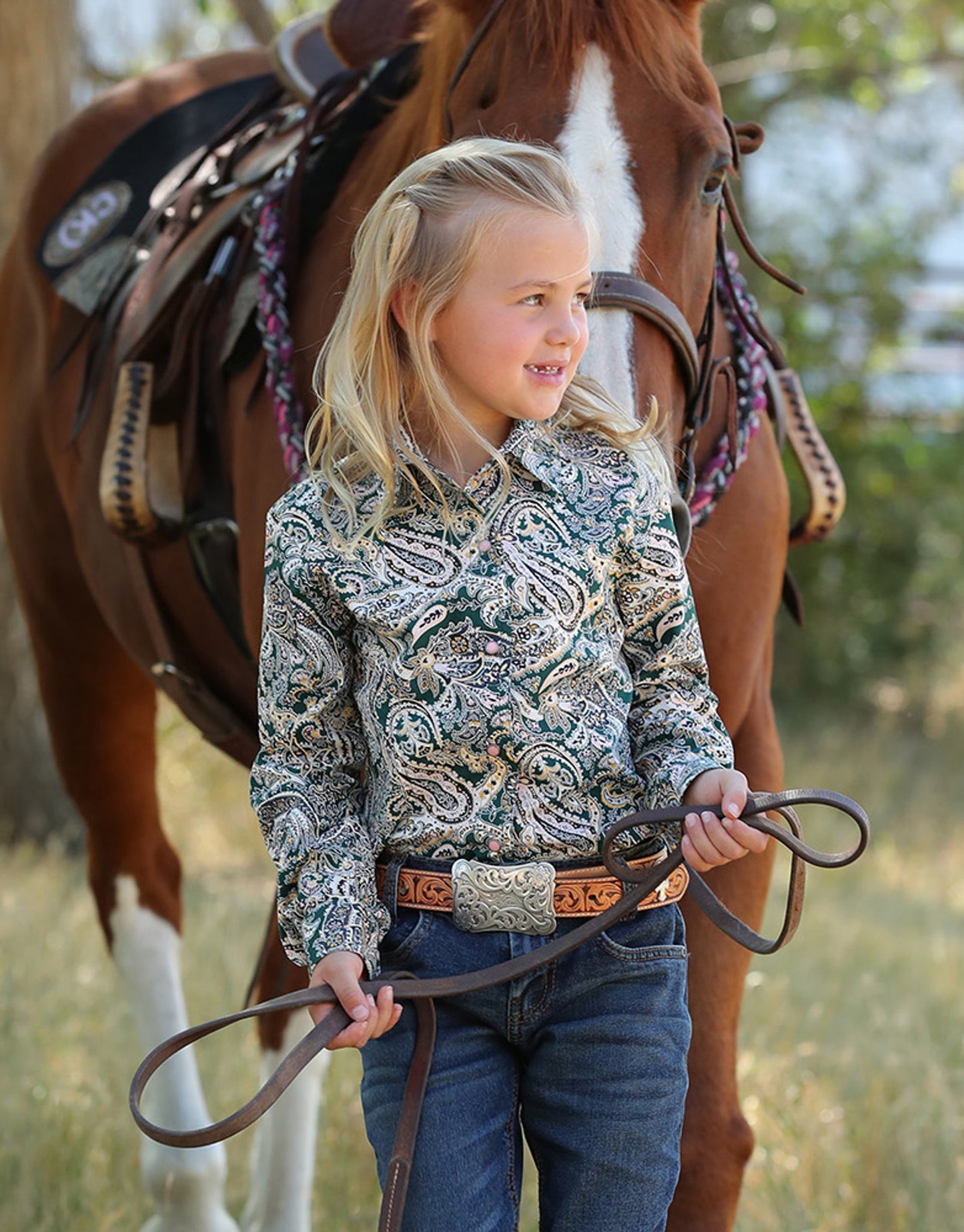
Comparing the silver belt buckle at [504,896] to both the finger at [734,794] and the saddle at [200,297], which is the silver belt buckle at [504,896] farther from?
the saddle at [200,297]

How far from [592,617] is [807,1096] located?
2.08 meters

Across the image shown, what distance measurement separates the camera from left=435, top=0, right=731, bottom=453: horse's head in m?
1.81

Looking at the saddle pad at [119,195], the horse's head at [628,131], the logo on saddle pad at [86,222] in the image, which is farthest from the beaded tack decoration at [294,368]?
the logo on saddle pad at [86,222]

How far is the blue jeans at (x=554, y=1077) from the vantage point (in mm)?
1595

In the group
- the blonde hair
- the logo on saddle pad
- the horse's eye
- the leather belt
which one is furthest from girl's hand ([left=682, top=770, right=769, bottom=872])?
the logo on saddle pad

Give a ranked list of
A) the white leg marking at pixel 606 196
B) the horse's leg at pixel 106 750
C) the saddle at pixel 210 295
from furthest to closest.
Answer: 1. the horse's leg at pixel 106 750
2. the saddle at pixel 210 295
3. the white leg marking at pixel 606 196

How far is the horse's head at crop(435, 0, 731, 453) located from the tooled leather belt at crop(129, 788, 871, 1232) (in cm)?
52

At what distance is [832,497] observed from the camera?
8.91ft

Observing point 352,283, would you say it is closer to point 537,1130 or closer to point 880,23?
point 537,1130

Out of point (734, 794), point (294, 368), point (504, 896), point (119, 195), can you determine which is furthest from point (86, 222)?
point (734, 794)

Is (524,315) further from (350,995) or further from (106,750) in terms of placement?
(106,750)

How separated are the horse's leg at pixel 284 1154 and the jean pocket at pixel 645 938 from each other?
1.46 meters

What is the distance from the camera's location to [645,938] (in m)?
1.65

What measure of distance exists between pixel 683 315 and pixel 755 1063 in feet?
7.23
